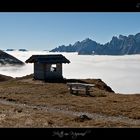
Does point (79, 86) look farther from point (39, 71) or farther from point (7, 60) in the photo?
point (7, 60)

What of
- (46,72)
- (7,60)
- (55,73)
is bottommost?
(55,73)

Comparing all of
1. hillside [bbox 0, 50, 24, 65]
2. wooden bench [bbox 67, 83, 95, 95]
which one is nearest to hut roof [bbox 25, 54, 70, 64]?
wooden bench [bbox 67, 83, 95, 95]

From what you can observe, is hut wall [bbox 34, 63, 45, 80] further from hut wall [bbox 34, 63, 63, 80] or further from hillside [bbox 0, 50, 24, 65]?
hillside [bbox 0, 50, 24, 65]

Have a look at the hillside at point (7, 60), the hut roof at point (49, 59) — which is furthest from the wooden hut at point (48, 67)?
the hillside at point (7, 60)

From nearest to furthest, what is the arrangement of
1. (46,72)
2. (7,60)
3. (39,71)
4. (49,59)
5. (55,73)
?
1. (46,72)
2. (49,59)
3. (55,73)
4. (39,71)
5. (7,60)

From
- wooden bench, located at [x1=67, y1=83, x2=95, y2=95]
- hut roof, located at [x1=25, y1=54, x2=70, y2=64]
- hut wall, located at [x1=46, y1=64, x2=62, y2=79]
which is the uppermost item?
hut roof, located at [x1=25, y1=54, x2=70, y2=64]

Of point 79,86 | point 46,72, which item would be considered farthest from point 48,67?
point 79,86

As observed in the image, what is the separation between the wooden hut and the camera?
52.4m

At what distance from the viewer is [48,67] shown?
52656mm

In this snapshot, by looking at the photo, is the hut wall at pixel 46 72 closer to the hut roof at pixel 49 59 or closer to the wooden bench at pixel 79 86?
the hut roof at pixel 49 59
